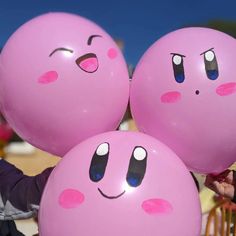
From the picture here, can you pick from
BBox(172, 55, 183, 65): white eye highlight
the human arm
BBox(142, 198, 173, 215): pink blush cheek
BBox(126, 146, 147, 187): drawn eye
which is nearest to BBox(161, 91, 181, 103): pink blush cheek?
BBox(172, 55, 183, 65): white eye highlight

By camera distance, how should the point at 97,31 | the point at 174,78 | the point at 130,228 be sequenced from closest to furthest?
the point at 130,228
the point at 174,78
the point at 97,31

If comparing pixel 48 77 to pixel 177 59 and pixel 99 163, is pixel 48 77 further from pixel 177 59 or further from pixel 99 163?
pixel 177 59

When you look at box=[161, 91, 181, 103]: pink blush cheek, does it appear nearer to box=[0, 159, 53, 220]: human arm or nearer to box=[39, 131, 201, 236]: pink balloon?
box=[39, 131, 201, 236]: pink balloon

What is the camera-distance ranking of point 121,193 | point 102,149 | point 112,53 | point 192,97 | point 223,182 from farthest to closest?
point 223,182, point 112,53, point 192,97, point 102,149, point 121,193

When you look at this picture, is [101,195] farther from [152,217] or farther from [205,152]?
[205,152]

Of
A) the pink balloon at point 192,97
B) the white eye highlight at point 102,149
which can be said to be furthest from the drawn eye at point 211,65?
the white eye highlight at point 102,149

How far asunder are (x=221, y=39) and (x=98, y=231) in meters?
0.91

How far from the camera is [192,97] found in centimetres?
187

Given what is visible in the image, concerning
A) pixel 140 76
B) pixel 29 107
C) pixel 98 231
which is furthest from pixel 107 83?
pixel 98 231

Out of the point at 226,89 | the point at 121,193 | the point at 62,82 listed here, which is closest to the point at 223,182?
the point at 226,89

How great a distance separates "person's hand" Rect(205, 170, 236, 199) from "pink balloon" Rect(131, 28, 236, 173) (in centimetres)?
21

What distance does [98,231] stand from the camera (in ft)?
5.36

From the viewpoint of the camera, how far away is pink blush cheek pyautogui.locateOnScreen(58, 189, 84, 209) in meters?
1.68

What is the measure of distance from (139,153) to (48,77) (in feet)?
1.48
